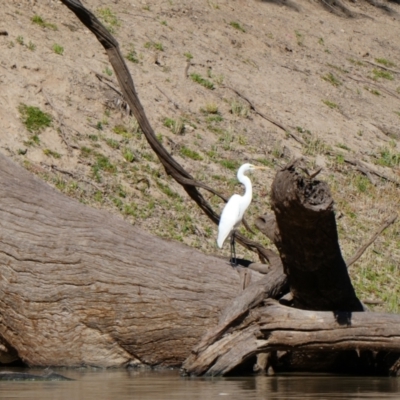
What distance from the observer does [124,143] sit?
1911 cm

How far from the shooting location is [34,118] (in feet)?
60.5

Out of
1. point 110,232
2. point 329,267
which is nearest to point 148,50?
point 110,232

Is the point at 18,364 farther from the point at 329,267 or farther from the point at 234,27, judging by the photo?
the point at 234,27

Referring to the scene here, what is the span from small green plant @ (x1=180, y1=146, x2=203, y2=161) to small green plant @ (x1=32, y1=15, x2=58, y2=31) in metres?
3.90

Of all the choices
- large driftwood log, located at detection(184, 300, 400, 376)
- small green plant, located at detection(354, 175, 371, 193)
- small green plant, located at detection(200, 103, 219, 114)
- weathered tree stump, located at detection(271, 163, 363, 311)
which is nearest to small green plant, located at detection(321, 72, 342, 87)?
small green plant, located at detection(200, 103, 219, 114)

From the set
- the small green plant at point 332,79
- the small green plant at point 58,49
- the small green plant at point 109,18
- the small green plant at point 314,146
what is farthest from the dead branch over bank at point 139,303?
the small green plant at point 332,79

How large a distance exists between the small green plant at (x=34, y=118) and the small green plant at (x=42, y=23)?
137 inches

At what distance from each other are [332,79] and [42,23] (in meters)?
7.05

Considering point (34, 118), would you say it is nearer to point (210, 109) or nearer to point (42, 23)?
point (42, 23)

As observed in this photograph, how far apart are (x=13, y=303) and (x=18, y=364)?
849 mm

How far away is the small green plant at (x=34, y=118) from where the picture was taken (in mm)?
18297

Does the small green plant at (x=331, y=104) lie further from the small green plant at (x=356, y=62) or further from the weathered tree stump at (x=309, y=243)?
the weathered tree stump at (x=309, y=243)

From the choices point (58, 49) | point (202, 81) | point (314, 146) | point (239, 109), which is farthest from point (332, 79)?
point (58, 49)

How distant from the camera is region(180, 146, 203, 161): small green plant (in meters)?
19.7
